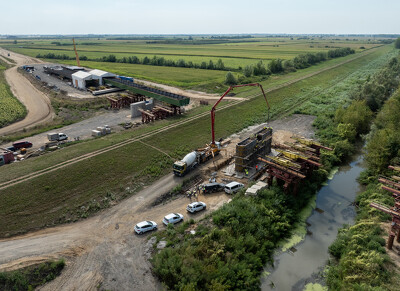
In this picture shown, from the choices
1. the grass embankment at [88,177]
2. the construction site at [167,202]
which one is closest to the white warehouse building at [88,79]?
the construction site at [167,202]

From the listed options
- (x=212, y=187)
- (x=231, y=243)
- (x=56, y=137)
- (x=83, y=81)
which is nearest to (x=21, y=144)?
(x=56, y=137)

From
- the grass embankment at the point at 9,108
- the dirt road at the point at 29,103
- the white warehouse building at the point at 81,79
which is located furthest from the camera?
the white warehouse building at the point at 81,79

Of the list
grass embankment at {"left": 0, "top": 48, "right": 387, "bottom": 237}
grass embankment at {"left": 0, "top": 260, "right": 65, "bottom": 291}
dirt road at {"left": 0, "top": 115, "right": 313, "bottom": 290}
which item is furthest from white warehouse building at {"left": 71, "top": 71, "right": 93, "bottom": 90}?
grass embankment at {"left": 0, "top": 260, "right": 65, "bottom": 291}

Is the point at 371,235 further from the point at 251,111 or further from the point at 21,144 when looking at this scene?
the point at 21,144

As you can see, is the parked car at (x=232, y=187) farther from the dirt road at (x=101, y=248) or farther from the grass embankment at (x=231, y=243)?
the grass embankment at (x=231, y=243)

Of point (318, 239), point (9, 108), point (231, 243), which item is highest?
point (9, 108)

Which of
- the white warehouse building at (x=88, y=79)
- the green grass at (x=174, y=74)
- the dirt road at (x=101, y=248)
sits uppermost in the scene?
the white warehouse building at (x=88, y=79)

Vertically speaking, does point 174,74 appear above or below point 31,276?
above

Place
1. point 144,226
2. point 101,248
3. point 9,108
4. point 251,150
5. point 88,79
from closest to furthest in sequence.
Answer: point 101,248 → point 144,226 → point 251,150 → point 9,108 → point 88,79
